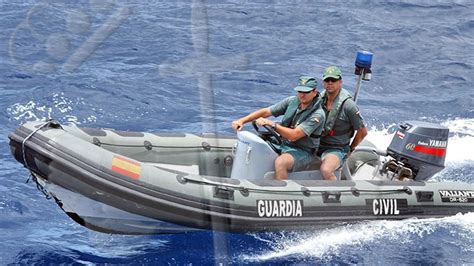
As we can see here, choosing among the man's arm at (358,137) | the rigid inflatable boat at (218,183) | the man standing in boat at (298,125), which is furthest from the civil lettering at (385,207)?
the man standing in boat at (298,125)

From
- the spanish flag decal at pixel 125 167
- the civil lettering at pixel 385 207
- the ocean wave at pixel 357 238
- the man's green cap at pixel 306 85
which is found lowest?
the ocean wave at pixel 357 238

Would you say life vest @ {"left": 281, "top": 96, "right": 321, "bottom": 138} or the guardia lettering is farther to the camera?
life vest @ {"left": 281, "top": 96, "right": 321, "bottom": 138}

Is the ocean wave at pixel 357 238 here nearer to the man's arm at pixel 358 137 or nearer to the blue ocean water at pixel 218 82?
the blue ocean water at pixel 218 82

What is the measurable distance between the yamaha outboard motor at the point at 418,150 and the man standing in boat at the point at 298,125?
1056 mm

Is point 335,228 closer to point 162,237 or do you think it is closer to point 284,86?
point 162,237

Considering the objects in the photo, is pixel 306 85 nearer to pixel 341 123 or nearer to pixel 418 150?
pixel 341 123

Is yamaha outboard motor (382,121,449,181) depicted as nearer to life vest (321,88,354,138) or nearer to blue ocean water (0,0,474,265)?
blue ocean water (0,0,474,265)

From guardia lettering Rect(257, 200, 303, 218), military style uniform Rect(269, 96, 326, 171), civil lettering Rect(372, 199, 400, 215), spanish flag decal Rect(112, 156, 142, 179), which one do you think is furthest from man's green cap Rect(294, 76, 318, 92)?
spanish flag decal Rect(112, 156, 142, 179)

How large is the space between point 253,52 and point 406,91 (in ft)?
9.18

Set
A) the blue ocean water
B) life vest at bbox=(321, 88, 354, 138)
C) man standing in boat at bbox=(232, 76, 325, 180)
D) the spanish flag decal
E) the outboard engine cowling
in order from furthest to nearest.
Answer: life vest at bbox=(321, 88, 354, 138), the outboard engine cowling, man standing in boat at bbox=(232, 76, 325, 180), the blue ocean water, the spanish flag decal

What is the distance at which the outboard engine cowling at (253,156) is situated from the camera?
27.2ft

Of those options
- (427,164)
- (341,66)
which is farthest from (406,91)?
(427,164)

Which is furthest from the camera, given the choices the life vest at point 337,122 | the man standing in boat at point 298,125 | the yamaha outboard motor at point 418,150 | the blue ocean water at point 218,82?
the yamaha outboard motor at point 418,150

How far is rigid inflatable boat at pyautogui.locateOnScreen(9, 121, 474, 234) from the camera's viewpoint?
7547mm
